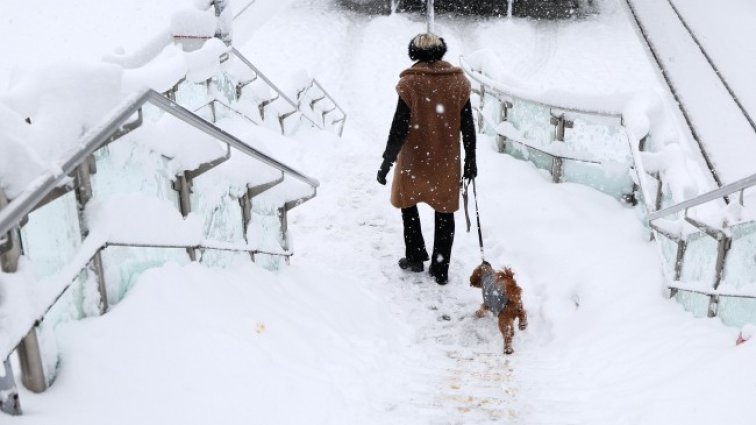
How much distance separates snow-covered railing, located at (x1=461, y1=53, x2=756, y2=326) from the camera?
3807 millimetres

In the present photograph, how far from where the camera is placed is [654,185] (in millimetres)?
5223

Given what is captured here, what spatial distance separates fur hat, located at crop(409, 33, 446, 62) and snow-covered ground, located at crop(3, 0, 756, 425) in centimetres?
164

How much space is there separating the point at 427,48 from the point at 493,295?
167 cm

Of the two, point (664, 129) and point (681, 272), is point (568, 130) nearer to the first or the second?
Result: point (664, 129)

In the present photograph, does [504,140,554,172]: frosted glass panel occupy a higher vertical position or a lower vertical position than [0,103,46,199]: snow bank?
lower

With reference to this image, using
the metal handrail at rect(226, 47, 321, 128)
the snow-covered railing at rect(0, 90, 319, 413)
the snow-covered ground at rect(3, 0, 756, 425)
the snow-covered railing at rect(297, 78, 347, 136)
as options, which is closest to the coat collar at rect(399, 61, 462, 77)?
the snow-covered railing at rect(0, 90, 319, 413)

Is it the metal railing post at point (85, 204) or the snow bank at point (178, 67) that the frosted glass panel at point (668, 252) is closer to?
the metal railing post at point (85, 204)

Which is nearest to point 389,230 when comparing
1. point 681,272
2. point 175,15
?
point 681,272

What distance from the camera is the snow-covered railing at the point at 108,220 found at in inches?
84.3

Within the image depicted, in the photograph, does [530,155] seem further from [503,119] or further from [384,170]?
[384,170]

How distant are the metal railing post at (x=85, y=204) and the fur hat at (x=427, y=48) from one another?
2733 mm

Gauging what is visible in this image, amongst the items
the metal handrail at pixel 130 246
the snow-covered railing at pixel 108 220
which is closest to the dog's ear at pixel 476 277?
the metal handrail at pixel 130 246

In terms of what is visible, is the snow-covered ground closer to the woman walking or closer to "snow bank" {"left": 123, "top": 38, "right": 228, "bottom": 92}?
the woman walking

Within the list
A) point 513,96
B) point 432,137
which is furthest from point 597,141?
point 432,137
